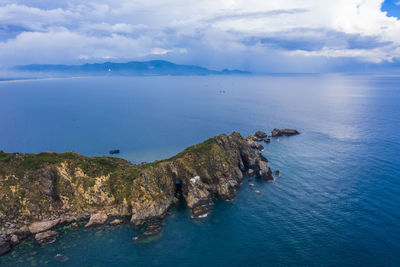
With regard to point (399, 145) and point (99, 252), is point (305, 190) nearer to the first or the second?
point (99, 252)

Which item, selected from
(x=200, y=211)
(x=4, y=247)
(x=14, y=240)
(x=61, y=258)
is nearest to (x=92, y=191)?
(x=61, y=258)

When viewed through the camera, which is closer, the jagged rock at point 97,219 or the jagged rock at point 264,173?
the jagged rock at point 97,219

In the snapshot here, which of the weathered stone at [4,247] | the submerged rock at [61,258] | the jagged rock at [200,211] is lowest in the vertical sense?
the submerged rock at [61,258]

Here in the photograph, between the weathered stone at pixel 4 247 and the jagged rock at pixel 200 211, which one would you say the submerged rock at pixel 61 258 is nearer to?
the weathered stone at pixel 4 247

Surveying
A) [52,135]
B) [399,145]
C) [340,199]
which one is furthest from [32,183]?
[399,145]

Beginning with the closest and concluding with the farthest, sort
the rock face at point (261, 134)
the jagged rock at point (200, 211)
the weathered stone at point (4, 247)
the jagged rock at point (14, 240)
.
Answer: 1. the weathered stone at point (4, 247)
2. the jagged rock at point (14, 240)
3. the jagged rock at point (200, 211)
4. the rock face at point (261, 134)

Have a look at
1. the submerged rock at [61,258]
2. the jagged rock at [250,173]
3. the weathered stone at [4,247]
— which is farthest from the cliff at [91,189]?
the submerged rock at [61,258]

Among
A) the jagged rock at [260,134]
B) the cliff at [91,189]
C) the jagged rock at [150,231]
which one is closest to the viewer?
the jagged rock at [150,231]
